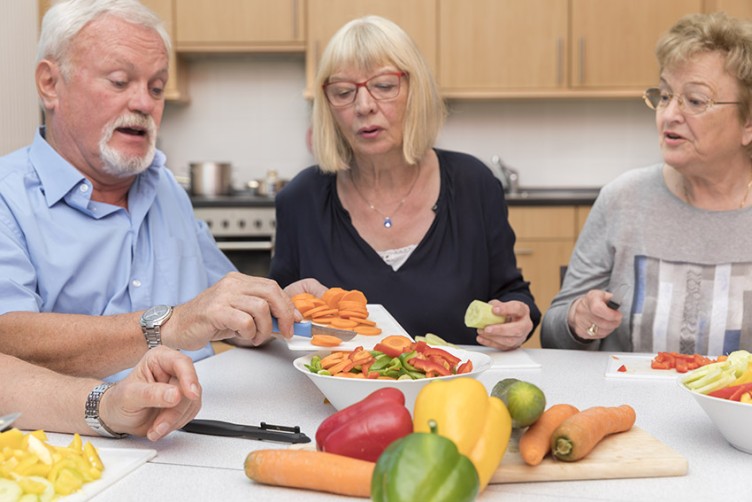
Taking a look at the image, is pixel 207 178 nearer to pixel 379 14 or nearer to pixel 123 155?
pixel 379 14

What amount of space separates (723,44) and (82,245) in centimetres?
149

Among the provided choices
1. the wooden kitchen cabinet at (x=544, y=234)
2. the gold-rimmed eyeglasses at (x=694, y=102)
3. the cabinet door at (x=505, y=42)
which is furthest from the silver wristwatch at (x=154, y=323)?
the cabinet door at (x=505, y=42)

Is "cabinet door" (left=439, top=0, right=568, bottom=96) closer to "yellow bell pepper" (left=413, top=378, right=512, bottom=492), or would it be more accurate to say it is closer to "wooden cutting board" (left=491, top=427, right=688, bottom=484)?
"wooden cutting board" (left=491, top=427, right=688, bottom=484)

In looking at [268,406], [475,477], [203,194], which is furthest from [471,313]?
[203,194]

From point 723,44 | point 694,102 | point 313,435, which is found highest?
point 723,44

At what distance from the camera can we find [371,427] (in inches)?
37.6

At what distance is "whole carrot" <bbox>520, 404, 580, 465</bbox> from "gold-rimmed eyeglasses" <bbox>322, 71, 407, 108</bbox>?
1.24 metres

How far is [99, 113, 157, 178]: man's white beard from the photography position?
5.99ft

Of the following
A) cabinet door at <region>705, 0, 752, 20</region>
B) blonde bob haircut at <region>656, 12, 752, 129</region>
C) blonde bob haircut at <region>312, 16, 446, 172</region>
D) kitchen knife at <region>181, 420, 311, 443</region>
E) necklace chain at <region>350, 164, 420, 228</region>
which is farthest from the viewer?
cabinet door at <region>705, 0, 752, 20</region>

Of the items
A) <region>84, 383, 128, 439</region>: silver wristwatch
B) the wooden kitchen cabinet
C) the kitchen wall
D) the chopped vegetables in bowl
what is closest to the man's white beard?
<region>84, 383, 128, 439</region>: silver wristwatch

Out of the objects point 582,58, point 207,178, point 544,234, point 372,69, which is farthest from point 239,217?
point 372,69

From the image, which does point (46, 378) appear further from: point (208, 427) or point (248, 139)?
point (248, 139)

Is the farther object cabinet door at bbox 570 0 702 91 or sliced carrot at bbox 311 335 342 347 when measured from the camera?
cabinet door at bbox 570 0 702 91

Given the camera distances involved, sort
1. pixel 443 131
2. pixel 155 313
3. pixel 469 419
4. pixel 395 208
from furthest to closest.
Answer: pixel 443 131 → pixel 395 208 → pixel 155 313 → pixel 469 419
